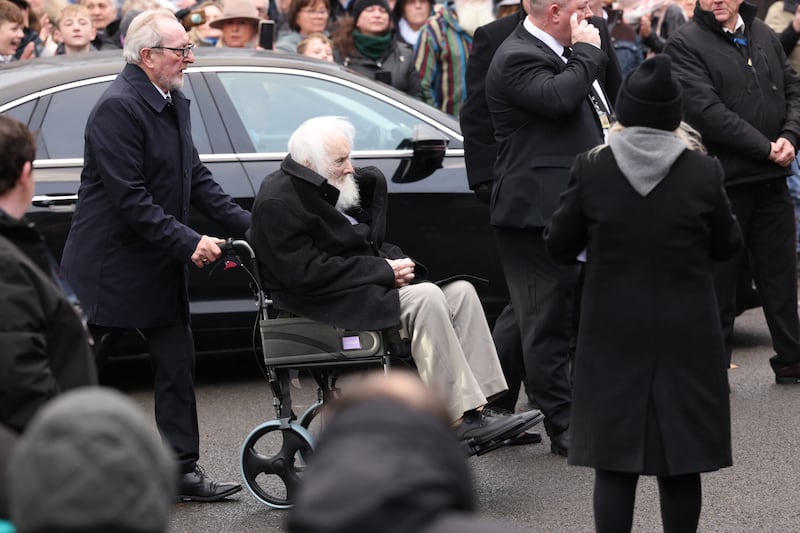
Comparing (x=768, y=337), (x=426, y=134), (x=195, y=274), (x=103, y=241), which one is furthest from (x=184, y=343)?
(x=768, y=337)

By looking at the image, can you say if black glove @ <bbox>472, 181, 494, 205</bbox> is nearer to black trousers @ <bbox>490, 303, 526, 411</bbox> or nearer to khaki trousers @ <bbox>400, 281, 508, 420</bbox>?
black trousers @ <bbox>490, 303, 526, 411</bbox>

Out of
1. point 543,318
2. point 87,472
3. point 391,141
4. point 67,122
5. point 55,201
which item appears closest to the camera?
point 87,472

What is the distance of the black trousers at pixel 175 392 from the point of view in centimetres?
598

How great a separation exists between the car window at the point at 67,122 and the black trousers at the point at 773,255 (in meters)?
3.26

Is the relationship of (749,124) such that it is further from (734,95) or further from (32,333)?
(32,333)

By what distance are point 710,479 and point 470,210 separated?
7.93 ft

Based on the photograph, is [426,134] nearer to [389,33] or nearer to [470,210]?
[470,210]

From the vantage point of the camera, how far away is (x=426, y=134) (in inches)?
304

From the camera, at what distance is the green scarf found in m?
10.7

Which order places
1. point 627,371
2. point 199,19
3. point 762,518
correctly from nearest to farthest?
point 627,371 → point 762,518 → point 199,19

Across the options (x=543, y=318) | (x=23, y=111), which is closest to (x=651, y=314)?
(x=543, y=318)

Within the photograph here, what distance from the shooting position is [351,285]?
229 inches

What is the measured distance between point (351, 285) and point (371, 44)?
5.14 meters

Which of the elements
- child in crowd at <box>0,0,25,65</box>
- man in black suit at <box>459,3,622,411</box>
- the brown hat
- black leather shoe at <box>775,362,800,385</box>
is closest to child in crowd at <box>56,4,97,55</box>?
child in crowd at <box>0,0,25,65</box>
